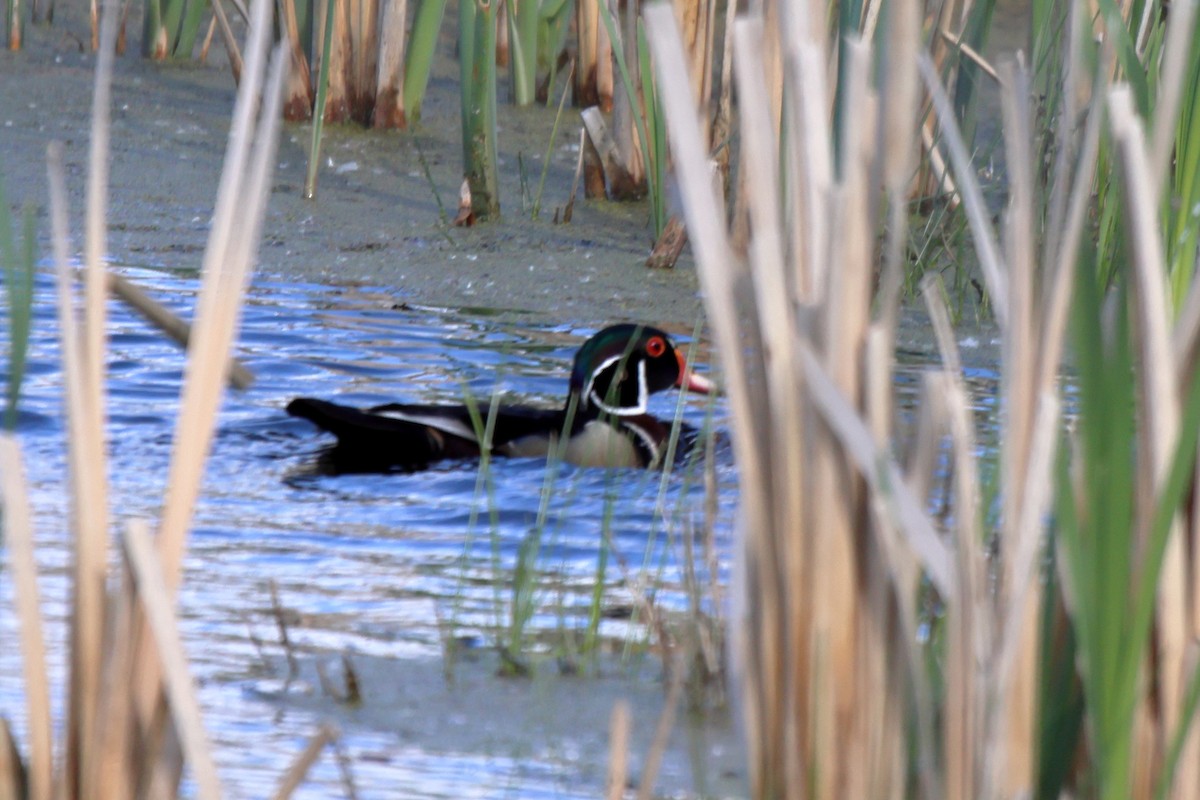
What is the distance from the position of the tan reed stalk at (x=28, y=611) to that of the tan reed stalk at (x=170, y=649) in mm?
130

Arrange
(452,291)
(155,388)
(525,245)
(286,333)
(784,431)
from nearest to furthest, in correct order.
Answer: (784,431) → (155,388) → (286,333) → (452,291) → (525,245)

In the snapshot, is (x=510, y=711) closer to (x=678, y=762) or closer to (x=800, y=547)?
(x=678, y=762)

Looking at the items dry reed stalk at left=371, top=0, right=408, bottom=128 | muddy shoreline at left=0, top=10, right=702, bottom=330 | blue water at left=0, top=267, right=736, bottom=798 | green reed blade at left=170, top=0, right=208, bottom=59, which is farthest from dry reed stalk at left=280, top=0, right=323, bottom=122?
blue water at left=0, top=267, right=736, bottom=798

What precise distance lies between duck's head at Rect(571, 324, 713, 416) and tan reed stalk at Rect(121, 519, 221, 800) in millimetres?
3333

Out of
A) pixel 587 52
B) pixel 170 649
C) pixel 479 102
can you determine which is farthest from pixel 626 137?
pixel 170 649

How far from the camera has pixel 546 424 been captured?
506cm

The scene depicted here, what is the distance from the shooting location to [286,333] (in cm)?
588

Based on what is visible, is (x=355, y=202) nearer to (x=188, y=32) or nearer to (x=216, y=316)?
(x=188, y=32)

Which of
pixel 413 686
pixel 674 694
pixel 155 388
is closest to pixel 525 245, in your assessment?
pixel 155 388

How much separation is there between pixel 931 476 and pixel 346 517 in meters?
2.53

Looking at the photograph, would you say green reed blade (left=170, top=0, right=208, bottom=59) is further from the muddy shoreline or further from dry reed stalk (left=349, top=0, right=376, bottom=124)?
dry reed stalk (left=349, top=0, right=376, bottom=124)

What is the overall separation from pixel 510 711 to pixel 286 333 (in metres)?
3.35

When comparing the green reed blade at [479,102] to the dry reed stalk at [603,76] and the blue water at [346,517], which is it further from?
the dry reed stalk at [603,76]

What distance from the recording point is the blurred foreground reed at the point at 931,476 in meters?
1.57
